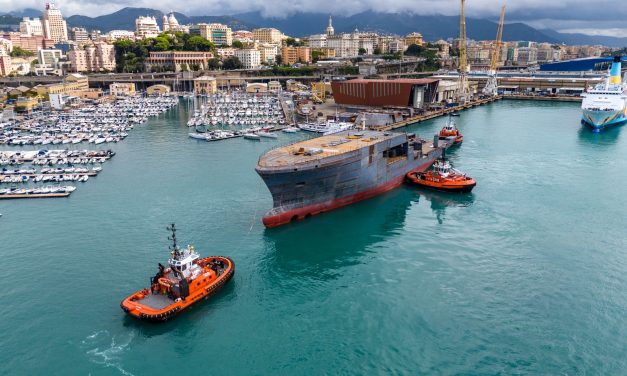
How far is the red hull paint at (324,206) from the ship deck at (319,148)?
3.40 m

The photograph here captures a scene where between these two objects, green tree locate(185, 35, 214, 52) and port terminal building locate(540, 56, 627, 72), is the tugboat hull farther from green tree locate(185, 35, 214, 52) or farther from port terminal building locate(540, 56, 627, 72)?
port terminal building locate(540, 56, 627, 72)

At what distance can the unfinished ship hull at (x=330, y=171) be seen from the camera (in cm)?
2905

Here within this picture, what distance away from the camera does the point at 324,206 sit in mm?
31703

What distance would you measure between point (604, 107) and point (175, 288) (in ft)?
220

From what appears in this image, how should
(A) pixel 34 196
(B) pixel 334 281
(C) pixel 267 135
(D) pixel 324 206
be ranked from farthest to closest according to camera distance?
(C) pixel 267 135
(A) pixel 34 196
(D) pixel 324 206
(B) pixel 334 281

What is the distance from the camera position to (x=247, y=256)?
84.5 ft

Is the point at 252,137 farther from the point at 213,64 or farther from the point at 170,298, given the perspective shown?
the point at 213,64

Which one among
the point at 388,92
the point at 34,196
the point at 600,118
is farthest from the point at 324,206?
the point at 600,118

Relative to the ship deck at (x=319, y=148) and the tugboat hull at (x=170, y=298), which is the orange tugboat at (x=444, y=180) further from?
the tugboat hull at (x=170, y=298)

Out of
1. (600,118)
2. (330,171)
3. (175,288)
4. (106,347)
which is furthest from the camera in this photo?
(600,118)

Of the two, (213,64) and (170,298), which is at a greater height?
→ (213,64)

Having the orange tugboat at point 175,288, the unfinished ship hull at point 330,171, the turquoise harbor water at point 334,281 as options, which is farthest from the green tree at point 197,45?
the orange tugboat at point 175,288

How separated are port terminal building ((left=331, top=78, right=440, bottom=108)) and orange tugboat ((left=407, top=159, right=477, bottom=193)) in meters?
37.4

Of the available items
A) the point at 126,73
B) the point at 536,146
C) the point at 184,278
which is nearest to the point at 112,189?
the point at 184,278
